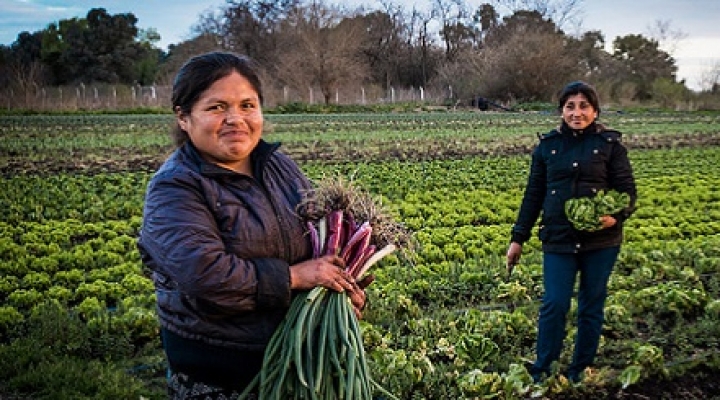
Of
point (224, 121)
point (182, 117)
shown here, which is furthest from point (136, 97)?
point (224, 121)

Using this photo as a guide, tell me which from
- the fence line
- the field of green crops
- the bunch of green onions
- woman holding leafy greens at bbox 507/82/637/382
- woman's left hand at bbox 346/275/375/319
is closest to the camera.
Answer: the bunch of green onions

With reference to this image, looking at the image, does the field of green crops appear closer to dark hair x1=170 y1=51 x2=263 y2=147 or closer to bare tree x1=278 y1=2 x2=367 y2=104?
dark hair x1=170 y1=51 x2=263 y2=147

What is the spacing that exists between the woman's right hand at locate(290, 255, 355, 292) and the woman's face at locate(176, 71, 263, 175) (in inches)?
14.5

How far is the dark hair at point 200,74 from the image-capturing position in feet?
7.05

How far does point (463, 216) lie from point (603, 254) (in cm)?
616

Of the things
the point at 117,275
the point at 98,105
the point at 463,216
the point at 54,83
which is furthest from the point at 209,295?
the point at 54,83

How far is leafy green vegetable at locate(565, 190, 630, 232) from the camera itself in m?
4.03

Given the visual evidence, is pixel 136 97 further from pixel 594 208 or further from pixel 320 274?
pixel 320 274

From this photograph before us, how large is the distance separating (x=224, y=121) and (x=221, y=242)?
1.14 feet

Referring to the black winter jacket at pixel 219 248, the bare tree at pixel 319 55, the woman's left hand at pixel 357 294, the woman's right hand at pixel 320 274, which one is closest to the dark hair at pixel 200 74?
the black winter jacket at pixel 219 248

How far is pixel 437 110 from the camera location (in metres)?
41.1

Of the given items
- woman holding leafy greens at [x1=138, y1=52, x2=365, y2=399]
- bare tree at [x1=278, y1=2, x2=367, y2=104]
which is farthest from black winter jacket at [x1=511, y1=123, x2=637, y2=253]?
bare tree at [x1=278, y1=2, x2=367, y2=104]

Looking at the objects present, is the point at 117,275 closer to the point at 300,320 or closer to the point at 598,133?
the point at 598,133

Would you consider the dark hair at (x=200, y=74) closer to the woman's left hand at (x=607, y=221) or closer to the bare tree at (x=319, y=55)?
the woman's left hand at (x=607, y=221)
